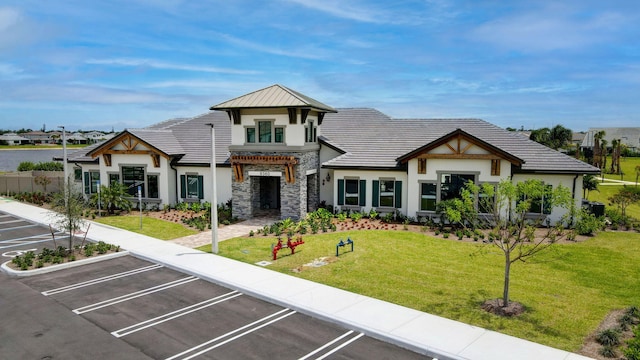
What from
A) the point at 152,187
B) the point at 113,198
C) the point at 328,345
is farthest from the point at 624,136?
the point at 328,345

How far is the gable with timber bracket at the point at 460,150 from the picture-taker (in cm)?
2348

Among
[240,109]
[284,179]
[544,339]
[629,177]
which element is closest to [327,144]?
[284,179]

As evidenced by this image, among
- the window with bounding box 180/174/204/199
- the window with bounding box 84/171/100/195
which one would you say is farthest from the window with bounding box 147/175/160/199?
the window with bounding box 84/171/100/195

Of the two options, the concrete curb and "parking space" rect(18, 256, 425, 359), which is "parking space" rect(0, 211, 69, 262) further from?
"parking space" rect(18, 256, 425, 359)

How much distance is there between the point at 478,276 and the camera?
622 inches

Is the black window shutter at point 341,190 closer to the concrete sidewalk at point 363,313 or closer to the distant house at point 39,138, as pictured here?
the concrete sidewalk at point 363,313

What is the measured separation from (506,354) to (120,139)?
2706 cm

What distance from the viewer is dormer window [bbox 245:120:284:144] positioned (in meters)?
25.7

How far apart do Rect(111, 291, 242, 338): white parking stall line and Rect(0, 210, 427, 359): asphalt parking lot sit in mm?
26

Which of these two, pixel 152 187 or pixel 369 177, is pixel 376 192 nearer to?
pixel 369 177

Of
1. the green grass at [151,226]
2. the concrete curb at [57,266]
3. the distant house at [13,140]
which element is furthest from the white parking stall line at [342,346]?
the distant house at [13,140]

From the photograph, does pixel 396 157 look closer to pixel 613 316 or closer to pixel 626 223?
pixel 626 223

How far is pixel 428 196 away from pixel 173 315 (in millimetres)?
16440

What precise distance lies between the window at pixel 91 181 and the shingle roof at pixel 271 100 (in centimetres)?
1245
